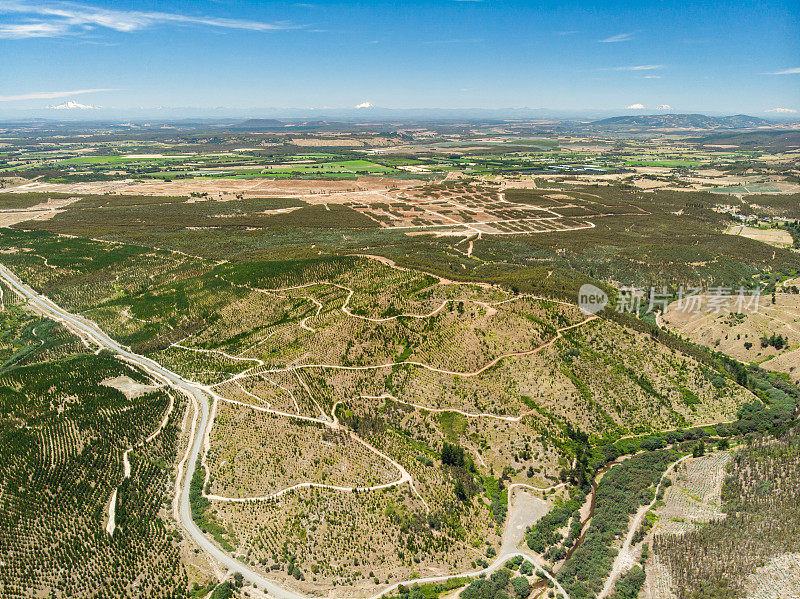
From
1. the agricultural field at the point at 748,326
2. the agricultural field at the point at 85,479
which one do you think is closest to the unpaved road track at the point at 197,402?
the agricultural field at the point at 85,479

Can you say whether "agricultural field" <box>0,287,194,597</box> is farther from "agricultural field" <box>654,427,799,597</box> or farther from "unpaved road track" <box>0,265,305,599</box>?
"agricultural field" <box>654,427,799,597</box>

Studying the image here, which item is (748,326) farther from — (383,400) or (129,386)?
(129,386)

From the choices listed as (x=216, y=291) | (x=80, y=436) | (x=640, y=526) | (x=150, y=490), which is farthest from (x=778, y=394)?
(x=216, y=291)

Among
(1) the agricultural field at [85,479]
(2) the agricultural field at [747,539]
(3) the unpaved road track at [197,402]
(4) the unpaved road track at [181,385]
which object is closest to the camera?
(2) the agricultural field at [747,539]

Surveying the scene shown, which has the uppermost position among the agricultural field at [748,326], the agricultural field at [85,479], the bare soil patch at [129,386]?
the agricultural field at [748,326]

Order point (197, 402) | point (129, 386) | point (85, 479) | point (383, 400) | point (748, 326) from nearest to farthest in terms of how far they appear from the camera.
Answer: point (85, 479)
point (197, 402)
point (383, 400)
point (129, 386)
point (748, 326)

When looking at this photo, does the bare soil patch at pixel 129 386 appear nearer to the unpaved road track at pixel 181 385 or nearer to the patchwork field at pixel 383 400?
the patchwork field at pixel 383 400

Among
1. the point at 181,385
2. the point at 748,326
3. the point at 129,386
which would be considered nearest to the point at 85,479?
the point at 129,386

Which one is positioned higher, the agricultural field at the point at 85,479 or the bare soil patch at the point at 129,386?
the bare soil patch at the point at 129,386
